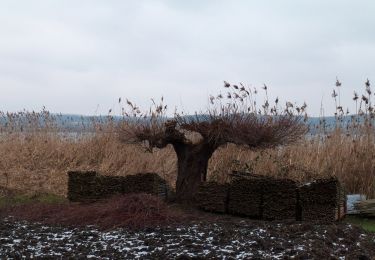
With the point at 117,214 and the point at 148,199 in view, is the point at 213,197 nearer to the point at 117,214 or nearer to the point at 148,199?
the point at 148,199

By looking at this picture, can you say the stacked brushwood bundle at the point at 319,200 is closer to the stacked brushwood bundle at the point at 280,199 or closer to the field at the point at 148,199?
the stacked brushwood bundle at the point at 280,199

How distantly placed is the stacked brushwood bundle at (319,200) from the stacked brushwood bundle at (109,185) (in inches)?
66.4

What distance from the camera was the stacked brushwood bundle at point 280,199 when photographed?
5.61m

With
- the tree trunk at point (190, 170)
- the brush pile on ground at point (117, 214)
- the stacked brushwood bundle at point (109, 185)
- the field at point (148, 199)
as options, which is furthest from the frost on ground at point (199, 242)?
the stacked brushwood bundle at point (109, 185)

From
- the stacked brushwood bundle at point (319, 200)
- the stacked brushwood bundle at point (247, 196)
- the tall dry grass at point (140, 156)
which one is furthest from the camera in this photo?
the tall dry grass at point (140, 156)

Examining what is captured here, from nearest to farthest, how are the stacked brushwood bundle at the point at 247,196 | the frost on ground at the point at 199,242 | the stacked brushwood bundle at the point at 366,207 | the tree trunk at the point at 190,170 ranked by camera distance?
the frost on ground at the point at 199,242 → the stacked brushwood bundle at the point at 247,196 → the tree trunk at the point at 190,170 → the stacked brushwood bundle at the point at 366,207

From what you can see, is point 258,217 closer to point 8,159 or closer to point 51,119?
point 8,159

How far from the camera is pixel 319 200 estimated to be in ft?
18.4

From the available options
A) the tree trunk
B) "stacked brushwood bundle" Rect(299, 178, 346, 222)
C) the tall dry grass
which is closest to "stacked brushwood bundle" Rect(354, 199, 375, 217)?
the tall dry grass

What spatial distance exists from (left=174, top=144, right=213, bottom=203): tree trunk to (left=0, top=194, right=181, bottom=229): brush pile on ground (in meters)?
0.80

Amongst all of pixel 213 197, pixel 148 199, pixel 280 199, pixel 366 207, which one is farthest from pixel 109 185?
pixel 366 207

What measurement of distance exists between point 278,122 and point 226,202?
3.42 ft

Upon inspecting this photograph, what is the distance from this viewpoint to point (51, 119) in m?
13.9

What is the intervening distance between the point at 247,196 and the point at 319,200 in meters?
0.75
